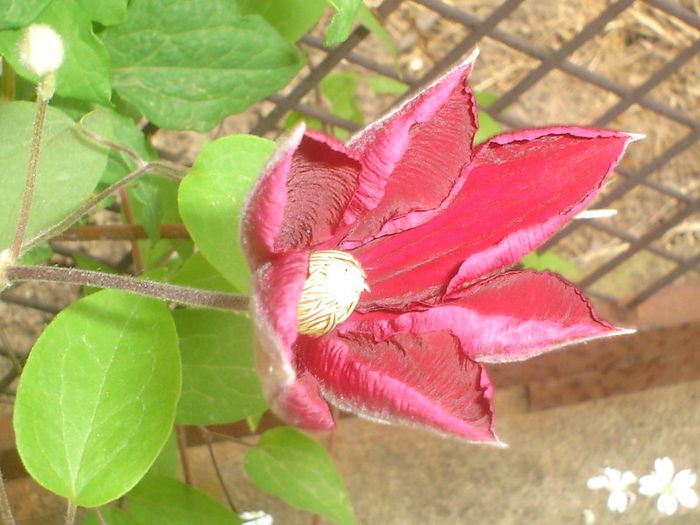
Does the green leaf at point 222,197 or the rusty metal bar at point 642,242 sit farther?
the rusty metal bar at point 642,242

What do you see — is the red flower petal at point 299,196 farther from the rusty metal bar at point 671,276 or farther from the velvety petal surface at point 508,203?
the rusty metal bar at point 671,276

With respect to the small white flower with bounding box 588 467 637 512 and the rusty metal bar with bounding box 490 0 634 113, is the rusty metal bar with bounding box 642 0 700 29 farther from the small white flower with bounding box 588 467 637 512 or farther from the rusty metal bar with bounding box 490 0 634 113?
the small white flower with bounding box 588 467 637 512

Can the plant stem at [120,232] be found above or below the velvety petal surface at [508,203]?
above

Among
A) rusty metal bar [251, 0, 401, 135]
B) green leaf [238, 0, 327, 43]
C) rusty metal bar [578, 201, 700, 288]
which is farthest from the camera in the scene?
rusty metal bar [578, 201, 700, 288]

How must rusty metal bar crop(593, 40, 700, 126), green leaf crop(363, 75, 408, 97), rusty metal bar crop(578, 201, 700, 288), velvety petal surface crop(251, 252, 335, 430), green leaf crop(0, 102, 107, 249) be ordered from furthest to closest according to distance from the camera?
1. rusty metal bar crop(578, 201, 700, 288)
2. green leaf crop(363, 75, 408, 97)
3. rusty metal bar crop(593, 40, 700, 126)
4. green leaf crop(0, 102, 107, 249)
5. velvety petal surface crop(251, 252, 335, 430)

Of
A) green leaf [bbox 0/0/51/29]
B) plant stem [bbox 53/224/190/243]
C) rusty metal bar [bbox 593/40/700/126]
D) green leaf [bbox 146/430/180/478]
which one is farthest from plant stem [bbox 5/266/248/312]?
rusty metal bar [bbox 593/40/700/126]

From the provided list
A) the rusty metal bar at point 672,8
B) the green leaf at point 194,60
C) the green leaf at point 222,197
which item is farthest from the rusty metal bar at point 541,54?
the green leaf at point 222,197

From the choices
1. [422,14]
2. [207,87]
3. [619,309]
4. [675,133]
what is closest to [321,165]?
[207,87]
